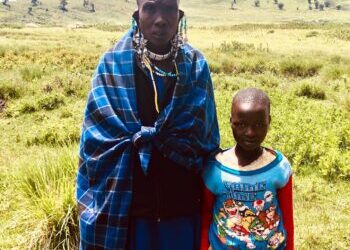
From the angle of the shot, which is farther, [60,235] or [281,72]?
[281,72]

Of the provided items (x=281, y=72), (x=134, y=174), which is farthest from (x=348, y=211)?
(x=281, y=72)

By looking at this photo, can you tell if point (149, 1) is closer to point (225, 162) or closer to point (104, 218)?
point (225, 162)

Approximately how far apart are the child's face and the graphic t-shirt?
0.47 feet

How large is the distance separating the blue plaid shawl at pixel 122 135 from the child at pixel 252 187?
0.68ft

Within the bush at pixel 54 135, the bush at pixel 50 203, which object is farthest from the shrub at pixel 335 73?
the bush at pixel 50 203

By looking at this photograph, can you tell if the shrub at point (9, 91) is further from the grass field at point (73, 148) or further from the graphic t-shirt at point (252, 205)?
the graphic t-shirt at point (252, 205)

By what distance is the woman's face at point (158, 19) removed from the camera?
2.32 m

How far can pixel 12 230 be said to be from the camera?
441 cm

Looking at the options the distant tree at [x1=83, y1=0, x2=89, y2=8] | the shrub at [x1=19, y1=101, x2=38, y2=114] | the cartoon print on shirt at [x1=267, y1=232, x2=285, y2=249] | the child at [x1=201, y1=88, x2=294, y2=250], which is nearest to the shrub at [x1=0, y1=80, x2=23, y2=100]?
the shrub at [x1=19, y1=101, x2=38, y2=114]

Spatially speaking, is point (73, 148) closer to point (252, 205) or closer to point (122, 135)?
point (122, 135)

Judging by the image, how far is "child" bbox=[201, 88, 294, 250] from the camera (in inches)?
89.3

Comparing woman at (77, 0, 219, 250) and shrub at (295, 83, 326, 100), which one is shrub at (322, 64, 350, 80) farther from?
woman at (77, 0, 219, 250)

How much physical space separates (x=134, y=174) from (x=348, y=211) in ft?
11.5

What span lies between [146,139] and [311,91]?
10440 millimetres
